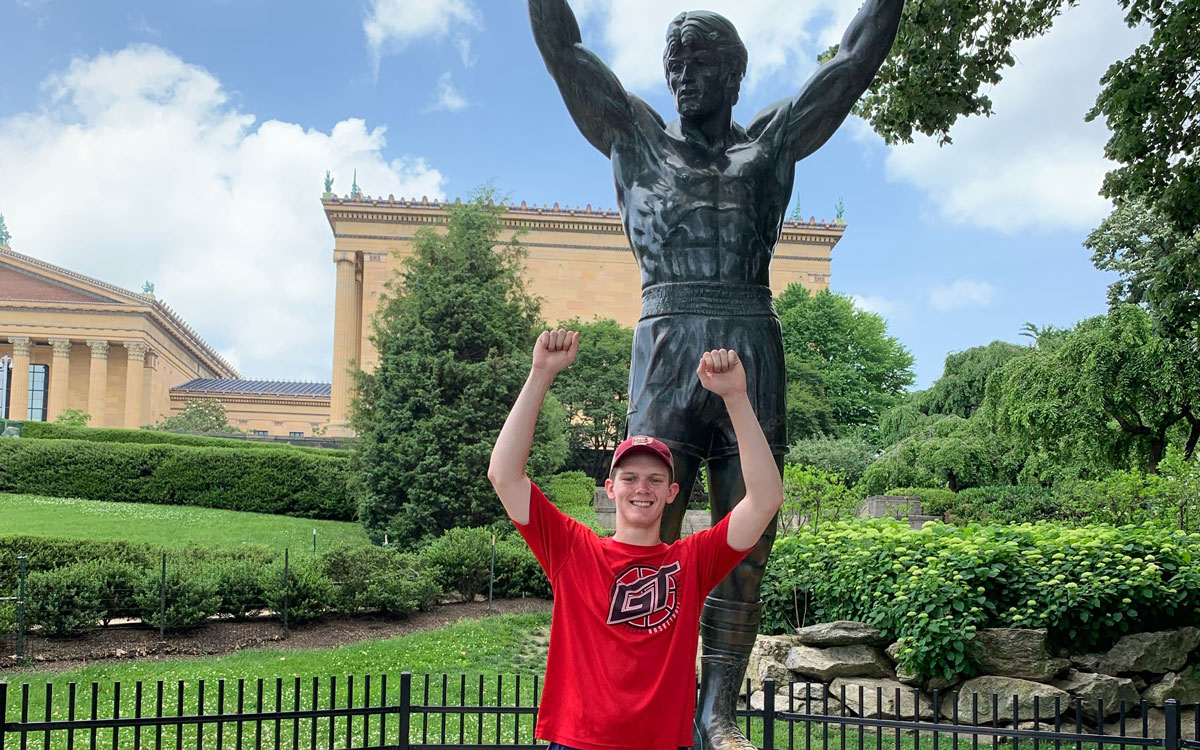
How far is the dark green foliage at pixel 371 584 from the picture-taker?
41.0 ft

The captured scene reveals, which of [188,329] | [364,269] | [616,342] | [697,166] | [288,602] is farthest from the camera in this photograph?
[188,329]

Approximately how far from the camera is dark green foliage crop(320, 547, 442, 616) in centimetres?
1251

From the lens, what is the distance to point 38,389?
5488 centimetres

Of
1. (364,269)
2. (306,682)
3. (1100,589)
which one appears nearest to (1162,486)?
(1100,589)

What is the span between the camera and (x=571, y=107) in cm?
370

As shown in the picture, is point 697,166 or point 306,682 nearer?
point 697,166

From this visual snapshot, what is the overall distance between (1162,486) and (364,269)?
4388 cm

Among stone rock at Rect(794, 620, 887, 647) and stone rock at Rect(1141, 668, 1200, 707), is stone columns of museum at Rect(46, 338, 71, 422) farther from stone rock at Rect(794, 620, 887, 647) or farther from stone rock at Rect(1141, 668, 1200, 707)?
stone rock at Rect(1141, 668, 1200, 707)

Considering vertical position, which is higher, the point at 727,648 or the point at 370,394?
the point at 370,394

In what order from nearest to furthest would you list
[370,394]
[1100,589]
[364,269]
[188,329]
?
[1100,589], [370,394], [364,269], [188,329]

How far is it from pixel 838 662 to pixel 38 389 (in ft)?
184

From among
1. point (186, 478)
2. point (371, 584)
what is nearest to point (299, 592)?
point (371, 584)

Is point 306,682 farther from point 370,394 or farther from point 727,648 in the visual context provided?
point 370,394

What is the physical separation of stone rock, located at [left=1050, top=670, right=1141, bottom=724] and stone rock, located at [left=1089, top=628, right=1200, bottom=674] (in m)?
0.14
